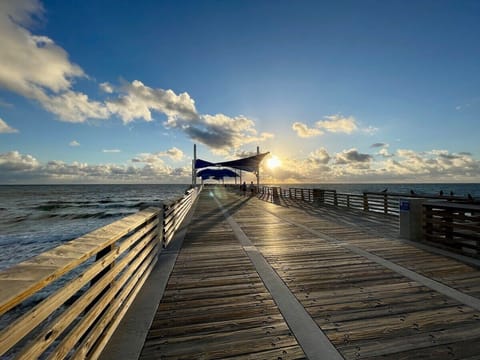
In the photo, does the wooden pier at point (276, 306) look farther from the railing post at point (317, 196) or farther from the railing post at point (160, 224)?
the railing post at point (317, 196)

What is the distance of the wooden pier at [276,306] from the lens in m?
2.15

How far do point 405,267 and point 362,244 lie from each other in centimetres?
155

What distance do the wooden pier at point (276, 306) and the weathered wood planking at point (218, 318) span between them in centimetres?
1

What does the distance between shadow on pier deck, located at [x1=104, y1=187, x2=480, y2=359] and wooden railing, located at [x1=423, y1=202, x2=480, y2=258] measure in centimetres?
63

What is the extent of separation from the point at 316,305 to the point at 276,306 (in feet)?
1.66

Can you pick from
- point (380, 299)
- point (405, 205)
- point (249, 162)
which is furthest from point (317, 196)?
point (380, 299)

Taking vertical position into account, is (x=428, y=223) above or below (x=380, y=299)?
above

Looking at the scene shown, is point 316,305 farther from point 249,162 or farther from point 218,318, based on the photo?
point 249,162

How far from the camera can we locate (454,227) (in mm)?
5160

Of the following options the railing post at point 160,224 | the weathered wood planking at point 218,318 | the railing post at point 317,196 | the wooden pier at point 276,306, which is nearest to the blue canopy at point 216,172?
the railing post at point 317,196

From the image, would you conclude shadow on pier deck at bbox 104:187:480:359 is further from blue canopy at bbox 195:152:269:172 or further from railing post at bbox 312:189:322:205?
blue canopy at bbox 195:152:269:172

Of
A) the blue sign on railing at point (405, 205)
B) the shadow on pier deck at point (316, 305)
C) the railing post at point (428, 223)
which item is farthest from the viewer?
the blue sign on railing at point (405, 205)

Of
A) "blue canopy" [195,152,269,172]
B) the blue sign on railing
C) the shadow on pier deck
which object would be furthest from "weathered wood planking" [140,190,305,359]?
"blue canopy" [195,152,269,172]

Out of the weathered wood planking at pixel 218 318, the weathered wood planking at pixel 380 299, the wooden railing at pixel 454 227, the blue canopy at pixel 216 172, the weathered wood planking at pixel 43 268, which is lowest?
the weathered wood planking at pixel 218 318
